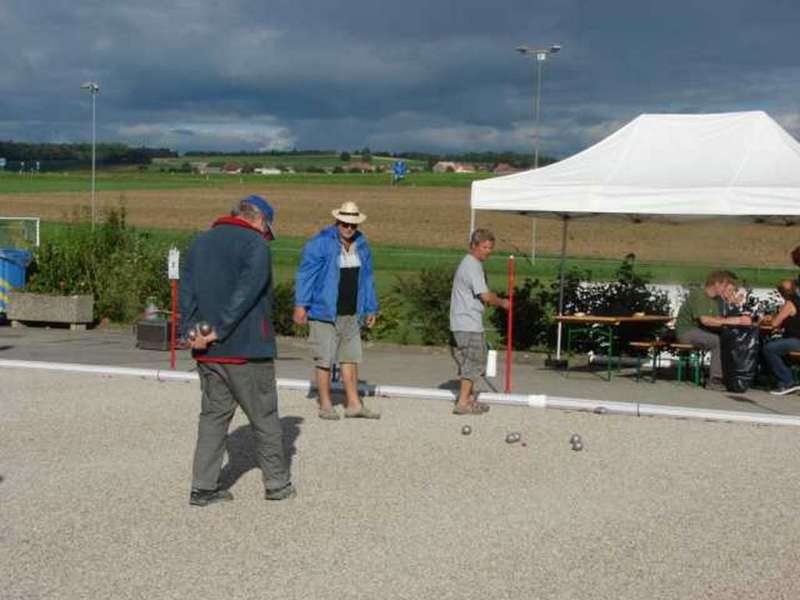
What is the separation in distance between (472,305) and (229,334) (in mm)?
3945

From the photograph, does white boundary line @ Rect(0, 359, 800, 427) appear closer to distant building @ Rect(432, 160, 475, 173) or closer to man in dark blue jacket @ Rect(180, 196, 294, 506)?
man in dark blue jacket @ Rect(180, 196, 294, 506)

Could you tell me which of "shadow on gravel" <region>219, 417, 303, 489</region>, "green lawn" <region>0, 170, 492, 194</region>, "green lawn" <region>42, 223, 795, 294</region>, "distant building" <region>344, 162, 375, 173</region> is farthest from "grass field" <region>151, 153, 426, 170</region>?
"shadow on gravel" <region>219, 417, 303, 489</region>

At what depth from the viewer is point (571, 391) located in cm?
1295

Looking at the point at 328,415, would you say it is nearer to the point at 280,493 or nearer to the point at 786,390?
the point at 280,493

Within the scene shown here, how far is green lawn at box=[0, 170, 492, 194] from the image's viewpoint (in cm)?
9903

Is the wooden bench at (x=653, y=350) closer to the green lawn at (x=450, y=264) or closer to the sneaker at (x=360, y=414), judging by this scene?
the green lawn at (x=450, y=264)

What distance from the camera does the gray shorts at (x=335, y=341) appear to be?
10.6 m

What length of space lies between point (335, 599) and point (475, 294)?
5496 millimetres

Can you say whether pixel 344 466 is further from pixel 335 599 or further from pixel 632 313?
pixel 632 313

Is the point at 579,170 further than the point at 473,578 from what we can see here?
Yes

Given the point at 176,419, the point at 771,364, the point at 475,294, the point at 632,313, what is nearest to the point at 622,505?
the point at 475,294

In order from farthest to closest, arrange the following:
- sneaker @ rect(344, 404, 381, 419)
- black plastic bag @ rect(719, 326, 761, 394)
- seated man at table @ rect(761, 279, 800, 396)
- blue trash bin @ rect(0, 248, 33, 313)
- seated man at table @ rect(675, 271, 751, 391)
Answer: blue trash bin @ rect(0, 248, 33, 313) < seated man at table @ rect(675, 271, 751, 391) < seated man at table @ rect(761, 279, 800, 396) < black plastic bag @ rect(719, 326, 761, 394) < sneaker @ rect(344, 404, 381, 419)

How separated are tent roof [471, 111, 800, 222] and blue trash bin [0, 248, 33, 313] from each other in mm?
→ 9063

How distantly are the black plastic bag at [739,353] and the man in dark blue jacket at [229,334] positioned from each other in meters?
6.90
